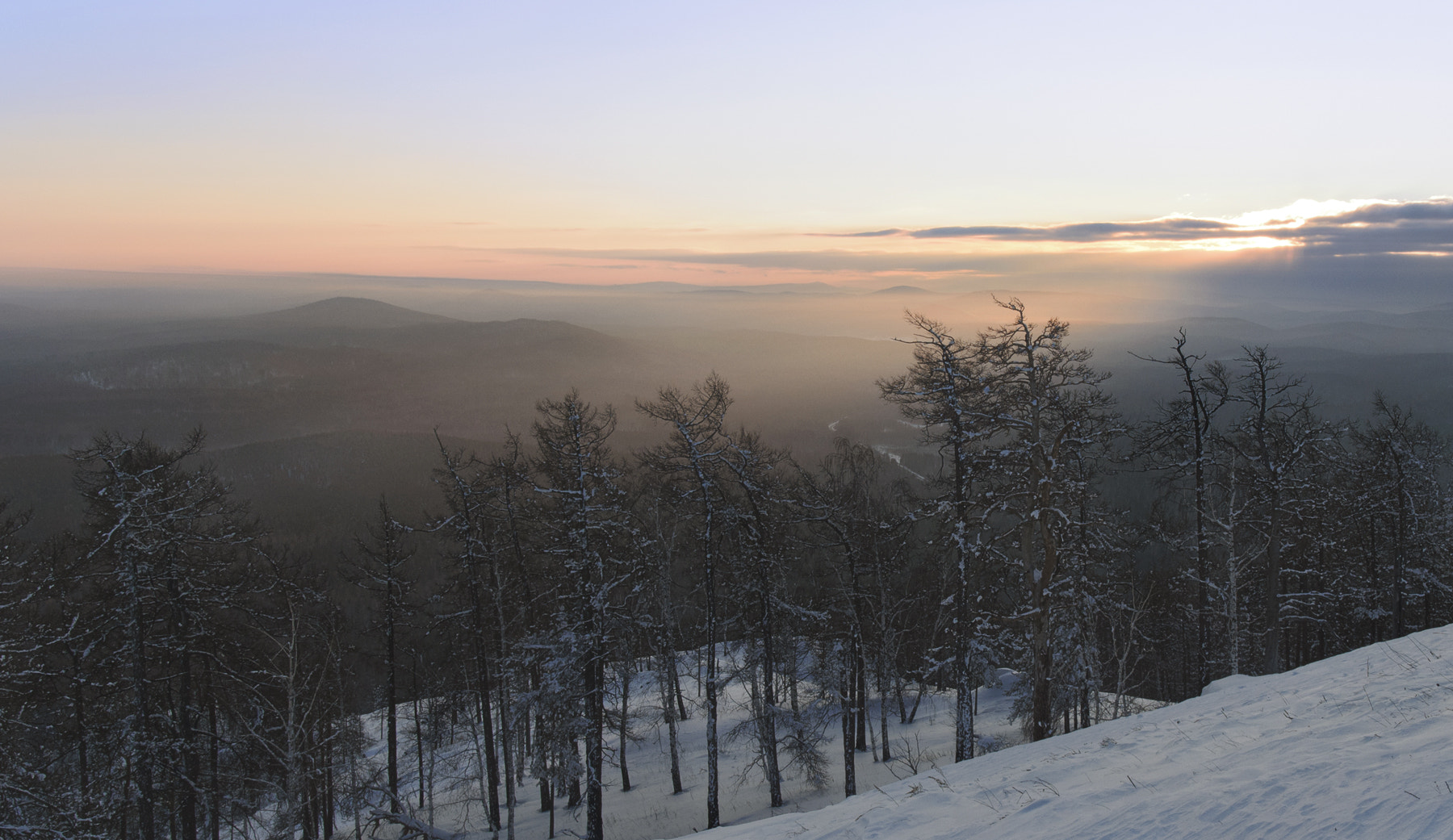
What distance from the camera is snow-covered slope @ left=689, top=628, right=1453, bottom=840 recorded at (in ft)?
20.6

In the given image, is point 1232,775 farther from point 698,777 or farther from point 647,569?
point 698,777

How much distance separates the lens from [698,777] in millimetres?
24062

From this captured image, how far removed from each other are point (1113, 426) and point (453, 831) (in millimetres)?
20966

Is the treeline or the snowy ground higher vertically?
the treeline

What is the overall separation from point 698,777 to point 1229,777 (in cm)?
1950

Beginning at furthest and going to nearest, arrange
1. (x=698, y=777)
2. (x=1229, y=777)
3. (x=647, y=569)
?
(x=698, y=777)
(x=647, y=569)
(x=1229, y=777)

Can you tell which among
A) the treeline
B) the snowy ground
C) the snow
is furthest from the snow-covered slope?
the snowy ground

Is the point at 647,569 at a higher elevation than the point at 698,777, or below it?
higher

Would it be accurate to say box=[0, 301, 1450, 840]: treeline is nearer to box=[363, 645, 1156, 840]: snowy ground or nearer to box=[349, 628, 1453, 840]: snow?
box=[363, 645, 1156, 840]: snowy ground

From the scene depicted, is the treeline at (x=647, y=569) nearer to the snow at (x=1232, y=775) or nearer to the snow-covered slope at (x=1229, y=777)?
the snow at (x=1232, y=775)

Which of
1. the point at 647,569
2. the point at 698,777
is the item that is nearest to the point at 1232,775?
the point at 647,569

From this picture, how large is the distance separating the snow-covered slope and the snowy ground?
5438 millimetres

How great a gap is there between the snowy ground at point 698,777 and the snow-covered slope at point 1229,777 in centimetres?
544

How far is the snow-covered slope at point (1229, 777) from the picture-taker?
6270mm
